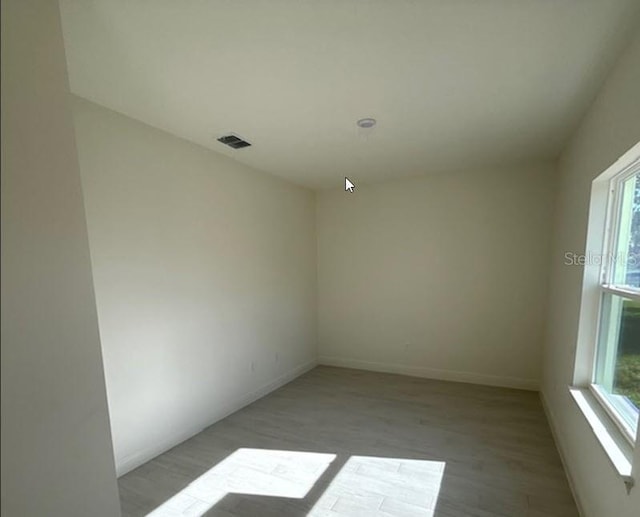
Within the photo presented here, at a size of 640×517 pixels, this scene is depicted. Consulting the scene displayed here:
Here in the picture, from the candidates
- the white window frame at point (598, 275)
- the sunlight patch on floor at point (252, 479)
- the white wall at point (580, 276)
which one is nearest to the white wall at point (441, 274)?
the white wall at point (580, 276)

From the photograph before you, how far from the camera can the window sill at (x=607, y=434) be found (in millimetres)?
1338

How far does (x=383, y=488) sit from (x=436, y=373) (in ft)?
7.22

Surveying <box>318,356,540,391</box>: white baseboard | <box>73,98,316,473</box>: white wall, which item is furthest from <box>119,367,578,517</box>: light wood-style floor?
<box>73,98,316,473</box>: white wall

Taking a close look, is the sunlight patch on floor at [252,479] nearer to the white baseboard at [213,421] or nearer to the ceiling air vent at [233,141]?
the white baseboard at [213,421]

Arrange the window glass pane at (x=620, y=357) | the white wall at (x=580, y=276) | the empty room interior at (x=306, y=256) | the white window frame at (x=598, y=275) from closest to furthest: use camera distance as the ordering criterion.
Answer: the empty room interior at (x=306, y=256), the white wall at (x=580, y=276), the window glass pane at (x=620, y=357), the white window frame at (x=598, y=275)

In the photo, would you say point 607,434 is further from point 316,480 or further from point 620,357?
point 316,480

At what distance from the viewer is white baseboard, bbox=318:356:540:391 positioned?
3.61 metres

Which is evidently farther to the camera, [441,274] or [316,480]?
[441,274]

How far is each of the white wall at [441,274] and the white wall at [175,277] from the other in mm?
1027

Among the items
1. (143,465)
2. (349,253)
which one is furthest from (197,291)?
(349,253)

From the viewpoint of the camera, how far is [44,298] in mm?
957

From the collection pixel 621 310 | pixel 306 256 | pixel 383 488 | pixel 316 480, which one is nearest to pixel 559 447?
pixel 621 310

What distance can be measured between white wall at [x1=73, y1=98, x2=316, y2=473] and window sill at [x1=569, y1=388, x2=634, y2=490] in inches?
111

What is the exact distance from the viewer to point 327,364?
4641 mm
